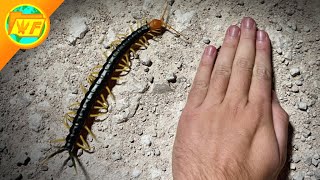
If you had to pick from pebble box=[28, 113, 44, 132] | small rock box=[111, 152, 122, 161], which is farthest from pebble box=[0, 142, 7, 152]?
small rock box=[111, 152, 122, 161]

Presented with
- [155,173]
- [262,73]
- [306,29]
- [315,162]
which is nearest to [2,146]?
[155,173]

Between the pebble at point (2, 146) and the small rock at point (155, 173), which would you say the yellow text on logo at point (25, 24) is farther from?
the small rock at point (155, 173)

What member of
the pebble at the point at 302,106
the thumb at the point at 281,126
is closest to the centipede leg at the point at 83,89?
the thumb at the point at 281,126

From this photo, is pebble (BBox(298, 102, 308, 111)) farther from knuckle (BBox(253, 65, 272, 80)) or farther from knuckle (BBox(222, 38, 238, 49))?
knuckle (BBox(222, 38, 238, 49))

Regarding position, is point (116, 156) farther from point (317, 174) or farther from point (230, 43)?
point (317, 174)

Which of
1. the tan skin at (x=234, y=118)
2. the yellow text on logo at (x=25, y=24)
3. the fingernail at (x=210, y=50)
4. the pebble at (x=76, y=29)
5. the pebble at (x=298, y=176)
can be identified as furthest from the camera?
the yellow text on logo at (x=25, y=24)
